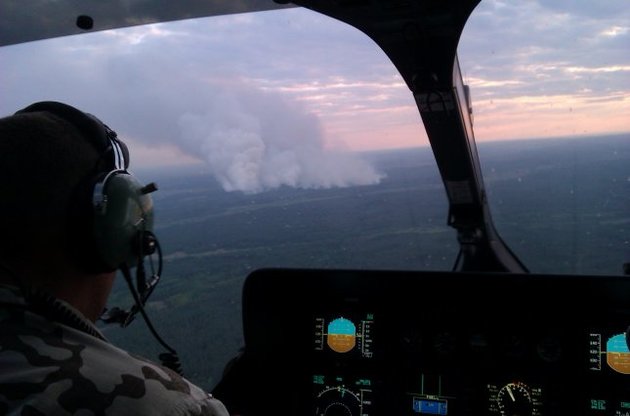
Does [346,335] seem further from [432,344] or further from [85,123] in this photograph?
[85,123]

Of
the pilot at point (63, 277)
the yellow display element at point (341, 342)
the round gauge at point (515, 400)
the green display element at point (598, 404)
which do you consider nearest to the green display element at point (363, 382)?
the yellow display element at point (341, 342)

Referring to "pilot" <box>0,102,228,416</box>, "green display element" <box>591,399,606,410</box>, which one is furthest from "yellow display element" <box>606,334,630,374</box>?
"pilot" <box>0,102,228,416</box>

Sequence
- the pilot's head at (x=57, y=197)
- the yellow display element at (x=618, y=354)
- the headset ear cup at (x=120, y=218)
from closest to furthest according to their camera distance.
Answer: the pilot's head at (x=57, y=197) → the headset ear cup at (x=120, y=218) → the yellow display element at (x=618, y=354)

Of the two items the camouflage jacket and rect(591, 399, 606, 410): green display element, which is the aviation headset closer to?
the camouflage jacket

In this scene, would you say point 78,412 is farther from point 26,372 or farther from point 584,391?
point 584,391

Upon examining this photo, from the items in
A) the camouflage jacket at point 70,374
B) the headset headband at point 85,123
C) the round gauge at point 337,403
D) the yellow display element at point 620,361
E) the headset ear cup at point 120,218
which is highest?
the headset headband at point 85,123

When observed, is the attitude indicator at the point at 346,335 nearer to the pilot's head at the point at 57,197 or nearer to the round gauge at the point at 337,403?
the round gauge at the point at 337,403
